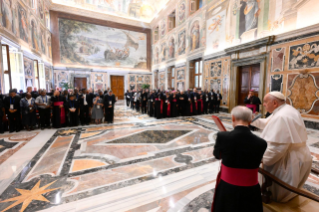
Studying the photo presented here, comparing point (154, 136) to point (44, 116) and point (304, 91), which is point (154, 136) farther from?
point (304, 91)

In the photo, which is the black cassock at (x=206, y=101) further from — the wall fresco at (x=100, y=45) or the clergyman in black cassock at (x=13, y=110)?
the wall fresco at (x=100, y=45)

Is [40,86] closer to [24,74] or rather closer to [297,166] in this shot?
[24,74]

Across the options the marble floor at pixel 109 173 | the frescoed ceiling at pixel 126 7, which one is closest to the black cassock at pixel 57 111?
the marble floor at pixel 109 173

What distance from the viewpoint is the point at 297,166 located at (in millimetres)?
1692

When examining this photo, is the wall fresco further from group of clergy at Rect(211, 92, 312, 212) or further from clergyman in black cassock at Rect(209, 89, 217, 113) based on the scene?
group of clergy at Rect(211, 92, 312, 212)

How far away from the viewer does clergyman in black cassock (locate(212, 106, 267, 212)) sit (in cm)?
130

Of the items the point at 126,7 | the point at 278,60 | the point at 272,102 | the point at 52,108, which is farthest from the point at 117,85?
the point at 272,102

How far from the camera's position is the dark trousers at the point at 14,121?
604cm

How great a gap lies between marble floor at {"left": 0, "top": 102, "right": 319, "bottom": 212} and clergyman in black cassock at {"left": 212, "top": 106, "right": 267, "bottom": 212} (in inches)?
39.8

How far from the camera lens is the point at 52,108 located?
6.76 meters

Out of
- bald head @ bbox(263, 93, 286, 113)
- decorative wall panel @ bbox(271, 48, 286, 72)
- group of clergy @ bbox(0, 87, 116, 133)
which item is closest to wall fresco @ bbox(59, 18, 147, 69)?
group of clergy @ bbox(0, 87, 116, 133)

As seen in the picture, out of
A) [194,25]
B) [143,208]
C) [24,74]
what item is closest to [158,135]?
[143,208]

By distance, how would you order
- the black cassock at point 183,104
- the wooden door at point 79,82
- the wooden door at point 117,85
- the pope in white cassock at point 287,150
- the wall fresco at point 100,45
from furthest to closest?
the wooden door at point 117,85, the wooden door at point 79,82, the wall fresco at point 100,45, the black cassock at point 183,104, the pope in white cassock at point 287,150

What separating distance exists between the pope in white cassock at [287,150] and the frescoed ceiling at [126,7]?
1952 centimetres
